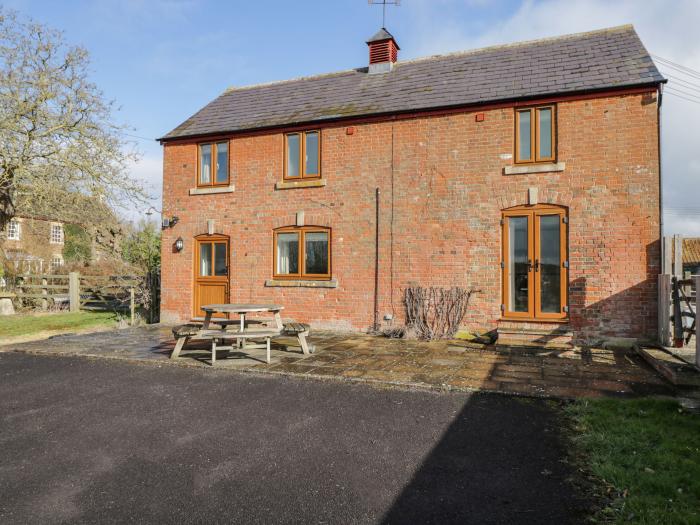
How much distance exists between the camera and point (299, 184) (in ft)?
37.1

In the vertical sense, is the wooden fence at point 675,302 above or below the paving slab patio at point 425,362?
above

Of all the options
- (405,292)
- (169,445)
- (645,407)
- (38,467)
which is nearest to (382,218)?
(405,292)

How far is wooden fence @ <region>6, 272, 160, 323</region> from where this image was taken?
→ 13461 millimetres

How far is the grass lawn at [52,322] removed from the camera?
11.2 m

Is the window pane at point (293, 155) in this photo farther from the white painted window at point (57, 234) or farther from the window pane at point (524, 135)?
the white painted window at point (57, 234)

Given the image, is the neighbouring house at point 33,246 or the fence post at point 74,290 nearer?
the fence post at point 74,290

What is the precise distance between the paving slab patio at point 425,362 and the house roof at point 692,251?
26.9 m

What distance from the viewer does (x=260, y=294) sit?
11617 mm

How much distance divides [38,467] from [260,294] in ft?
26.6

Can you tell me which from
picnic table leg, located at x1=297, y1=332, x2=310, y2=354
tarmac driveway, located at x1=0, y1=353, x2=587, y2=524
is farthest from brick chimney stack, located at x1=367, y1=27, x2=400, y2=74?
tarmac driveway, located at x1=0, y1=353, x2=587, y2=524

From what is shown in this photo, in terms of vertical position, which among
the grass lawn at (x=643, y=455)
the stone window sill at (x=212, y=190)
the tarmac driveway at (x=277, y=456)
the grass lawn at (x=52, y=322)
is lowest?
the grass lawn at (x=52, y=322)

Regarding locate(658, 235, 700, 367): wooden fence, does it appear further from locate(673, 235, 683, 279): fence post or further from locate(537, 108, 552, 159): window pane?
locate(537, 108, 552, 159): window pane

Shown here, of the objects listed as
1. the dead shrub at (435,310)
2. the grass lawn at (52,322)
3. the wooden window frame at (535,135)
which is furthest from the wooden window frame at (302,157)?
the grass lawn at (52,322)

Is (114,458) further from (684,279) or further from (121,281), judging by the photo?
(121,281)
